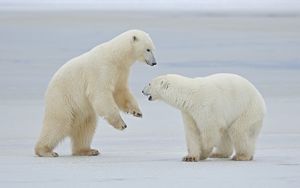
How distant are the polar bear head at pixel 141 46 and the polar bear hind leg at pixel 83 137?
1.76 feet

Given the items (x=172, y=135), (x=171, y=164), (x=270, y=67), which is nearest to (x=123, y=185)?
(x=171, y=164)

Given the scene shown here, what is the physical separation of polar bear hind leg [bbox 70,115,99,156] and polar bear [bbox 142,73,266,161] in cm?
70

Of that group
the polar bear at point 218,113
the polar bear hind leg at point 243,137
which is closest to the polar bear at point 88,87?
the polar bear at point 218,113

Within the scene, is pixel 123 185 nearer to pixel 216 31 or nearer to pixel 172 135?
pixel 172 135

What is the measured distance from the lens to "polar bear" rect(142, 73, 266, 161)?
222 inches

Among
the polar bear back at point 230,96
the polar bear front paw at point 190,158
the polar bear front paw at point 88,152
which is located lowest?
the polar bear front paw at point 88,152

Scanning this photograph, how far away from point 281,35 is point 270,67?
18.6 ft

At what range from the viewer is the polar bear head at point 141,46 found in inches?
241

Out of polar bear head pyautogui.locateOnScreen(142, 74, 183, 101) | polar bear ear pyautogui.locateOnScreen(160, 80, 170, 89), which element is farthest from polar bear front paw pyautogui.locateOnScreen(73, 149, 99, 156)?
polar bear ear pyautogui.locateOnScreen(160, 80, 170, 89)

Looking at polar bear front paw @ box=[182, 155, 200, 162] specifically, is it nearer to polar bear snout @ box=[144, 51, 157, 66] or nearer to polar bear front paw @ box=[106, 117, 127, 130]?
polar bear front paw @ box=[106, 117, 127, 130]

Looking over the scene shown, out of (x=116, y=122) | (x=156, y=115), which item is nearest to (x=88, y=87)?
(x=116, y=122)

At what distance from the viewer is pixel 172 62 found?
508 inches

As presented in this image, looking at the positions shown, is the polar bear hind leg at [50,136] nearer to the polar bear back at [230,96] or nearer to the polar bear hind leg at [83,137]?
the polar bear hind leg at [83,137]

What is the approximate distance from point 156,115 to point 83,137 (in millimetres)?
2092
